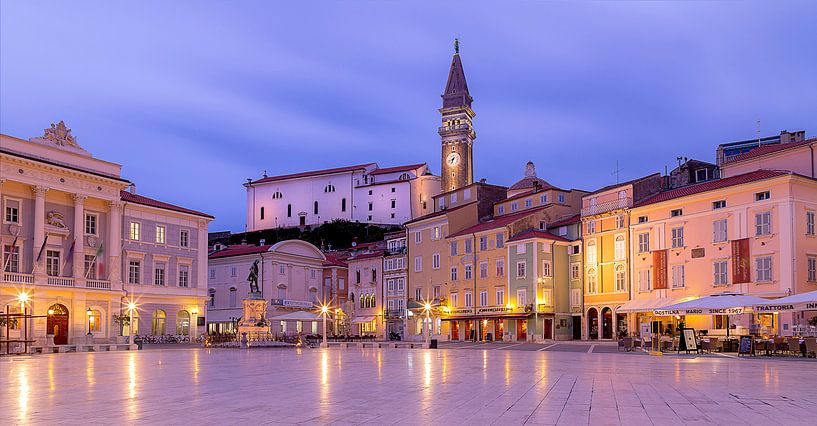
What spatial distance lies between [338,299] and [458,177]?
182 ft

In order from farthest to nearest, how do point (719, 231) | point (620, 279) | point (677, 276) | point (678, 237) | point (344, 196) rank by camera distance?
point (344, 196) → point (620, 279) → point (678, 237) → point (677, 276) → point (719, 231)

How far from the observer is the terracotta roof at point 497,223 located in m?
66.4

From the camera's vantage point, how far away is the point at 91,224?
56188 millimetres

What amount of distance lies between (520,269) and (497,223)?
17.3ft

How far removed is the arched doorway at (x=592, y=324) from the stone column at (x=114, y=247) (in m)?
33.7

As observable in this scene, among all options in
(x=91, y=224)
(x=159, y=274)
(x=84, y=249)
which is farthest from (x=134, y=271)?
(x=91, y=224)

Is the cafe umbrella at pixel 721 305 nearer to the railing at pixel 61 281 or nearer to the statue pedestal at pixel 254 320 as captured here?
the statue pedestal at pixel 254 320

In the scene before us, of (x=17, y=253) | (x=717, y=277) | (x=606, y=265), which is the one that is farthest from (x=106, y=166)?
(x=717, y=277)

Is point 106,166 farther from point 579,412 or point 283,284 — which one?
point 579,412

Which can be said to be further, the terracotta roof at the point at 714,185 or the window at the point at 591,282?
the window at the point at 591,282

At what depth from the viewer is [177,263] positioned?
6281 cm

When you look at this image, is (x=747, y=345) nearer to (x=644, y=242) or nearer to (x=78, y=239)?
(x=644, y=242)

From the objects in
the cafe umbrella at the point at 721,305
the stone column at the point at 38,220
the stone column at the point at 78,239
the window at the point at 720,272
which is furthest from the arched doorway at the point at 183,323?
the cafe umbrella at the point at 721,305

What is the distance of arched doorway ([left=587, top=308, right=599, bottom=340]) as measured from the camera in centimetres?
6156
